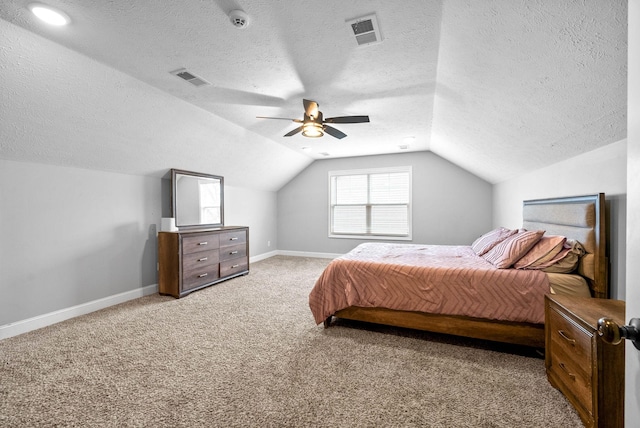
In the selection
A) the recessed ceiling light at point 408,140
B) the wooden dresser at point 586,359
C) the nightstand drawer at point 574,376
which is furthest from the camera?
the recessed ceiling light at point 408,140

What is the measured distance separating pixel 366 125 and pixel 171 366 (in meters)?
3.69

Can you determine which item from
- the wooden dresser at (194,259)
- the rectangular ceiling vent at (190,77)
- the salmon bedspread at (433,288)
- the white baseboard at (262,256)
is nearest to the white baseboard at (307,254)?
the white baseboard at (262,256)

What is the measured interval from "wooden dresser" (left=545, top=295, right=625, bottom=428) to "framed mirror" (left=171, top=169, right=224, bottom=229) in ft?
14.5

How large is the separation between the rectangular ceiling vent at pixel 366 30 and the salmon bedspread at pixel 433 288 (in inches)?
75.6

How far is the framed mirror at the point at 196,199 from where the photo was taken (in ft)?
13.6

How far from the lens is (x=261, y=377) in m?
1.96

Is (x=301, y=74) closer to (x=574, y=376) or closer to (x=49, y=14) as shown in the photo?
(x=49, y=14)

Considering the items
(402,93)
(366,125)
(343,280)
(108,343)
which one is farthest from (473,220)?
(108,343)

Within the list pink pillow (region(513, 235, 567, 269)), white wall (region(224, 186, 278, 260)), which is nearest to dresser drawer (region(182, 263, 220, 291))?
white wall (region(224, 186, 278, 260))

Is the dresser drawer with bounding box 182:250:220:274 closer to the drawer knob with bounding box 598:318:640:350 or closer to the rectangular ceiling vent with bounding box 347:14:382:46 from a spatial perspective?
the rectangular ceiling vent with bounding box 347:14:382:46

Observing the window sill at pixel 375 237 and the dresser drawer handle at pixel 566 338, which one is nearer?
the dresser drawer handle at pixel 566 338

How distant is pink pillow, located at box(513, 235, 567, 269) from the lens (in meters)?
2.34

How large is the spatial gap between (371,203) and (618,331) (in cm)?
583

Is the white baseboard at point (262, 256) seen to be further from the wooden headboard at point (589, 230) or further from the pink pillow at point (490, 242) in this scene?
the wooden headboard at point (589, 230)
